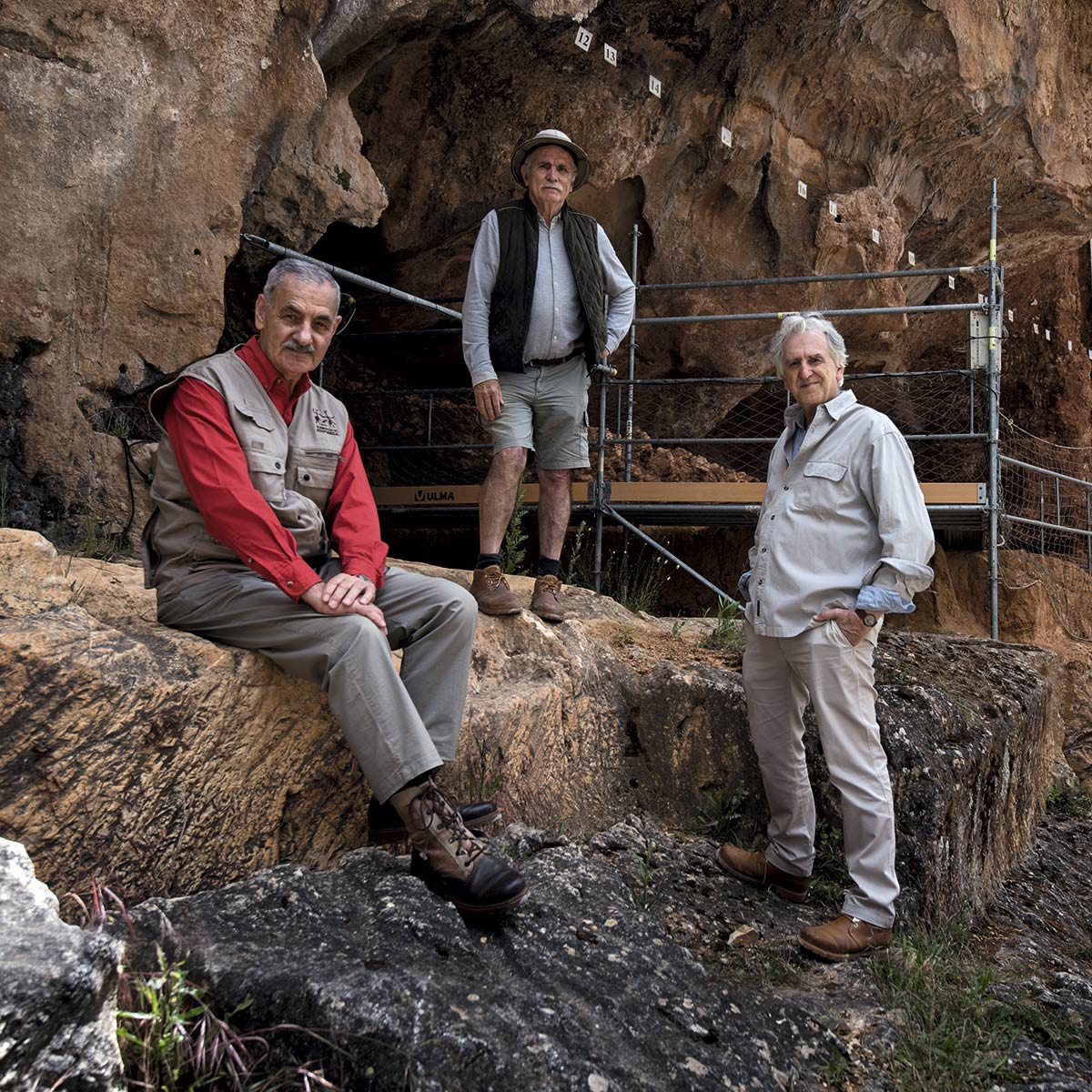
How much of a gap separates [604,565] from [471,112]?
327 centimetres

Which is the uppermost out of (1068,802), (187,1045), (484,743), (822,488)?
(822,488)

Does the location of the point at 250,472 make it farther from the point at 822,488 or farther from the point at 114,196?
the point at 114,196

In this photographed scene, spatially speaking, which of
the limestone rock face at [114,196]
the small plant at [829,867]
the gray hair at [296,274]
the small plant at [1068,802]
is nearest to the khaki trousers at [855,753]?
the small plant at [829,867]

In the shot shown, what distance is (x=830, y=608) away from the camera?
118 inches

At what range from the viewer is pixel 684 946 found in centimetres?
293

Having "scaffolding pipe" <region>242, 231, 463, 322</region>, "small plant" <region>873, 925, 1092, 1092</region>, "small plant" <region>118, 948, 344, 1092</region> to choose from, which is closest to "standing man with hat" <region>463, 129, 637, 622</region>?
"scaffolding pipe" <region>242, 231, 463, 322</region>

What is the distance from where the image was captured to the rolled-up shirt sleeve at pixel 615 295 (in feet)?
14.1

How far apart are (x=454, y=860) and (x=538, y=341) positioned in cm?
220

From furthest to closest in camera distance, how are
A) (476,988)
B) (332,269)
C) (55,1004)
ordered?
(332,269), (476,988), (55,1004)

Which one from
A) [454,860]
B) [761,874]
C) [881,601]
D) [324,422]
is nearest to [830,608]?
[881,601]

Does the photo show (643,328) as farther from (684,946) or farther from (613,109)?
(684,946)

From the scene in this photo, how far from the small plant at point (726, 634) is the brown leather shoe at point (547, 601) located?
81 centimetres

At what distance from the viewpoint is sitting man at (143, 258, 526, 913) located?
8.18ft

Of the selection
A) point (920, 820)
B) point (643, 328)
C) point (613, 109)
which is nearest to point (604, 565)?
point (643, 328)
